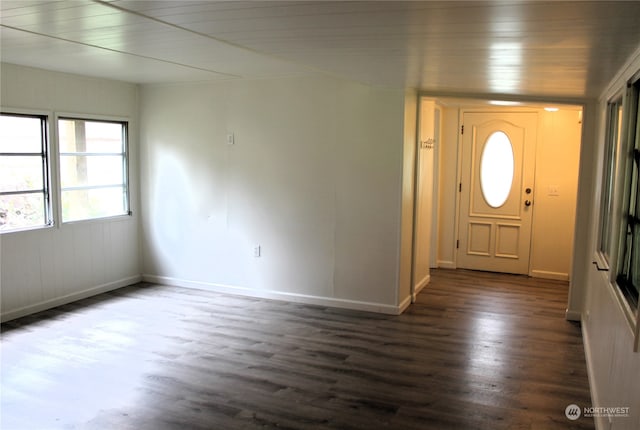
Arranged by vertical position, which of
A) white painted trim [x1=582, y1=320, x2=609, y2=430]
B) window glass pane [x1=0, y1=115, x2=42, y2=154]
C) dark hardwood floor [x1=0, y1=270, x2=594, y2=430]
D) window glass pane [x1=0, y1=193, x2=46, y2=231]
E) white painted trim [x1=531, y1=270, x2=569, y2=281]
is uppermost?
window glass pane [x1=0, y1=115, x2=42, y2=154]

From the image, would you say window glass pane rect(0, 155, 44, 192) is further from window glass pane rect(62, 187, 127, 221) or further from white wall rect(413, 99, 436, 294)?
white wall rect(413, 99, 436, 294)

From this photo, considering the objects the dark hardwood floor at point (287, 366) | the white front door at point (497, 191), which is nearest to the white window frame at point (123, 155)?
the dark hardwood floor at point (287, 366)

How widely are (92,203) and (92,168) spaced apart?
39 cm

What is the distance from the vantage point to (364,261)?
505 centimetres

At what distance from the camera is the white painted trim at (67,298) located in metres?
4.69

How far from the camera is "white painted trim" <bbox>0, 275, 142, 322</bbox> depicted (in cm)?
469

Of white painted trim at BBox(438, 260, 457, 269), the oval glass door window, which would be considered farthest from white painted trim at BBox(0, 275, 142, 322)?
the oval glass door window

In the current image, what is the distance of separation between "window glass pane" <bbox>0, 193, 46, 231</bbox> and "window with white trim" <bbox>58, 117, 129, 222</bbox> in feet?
0.83

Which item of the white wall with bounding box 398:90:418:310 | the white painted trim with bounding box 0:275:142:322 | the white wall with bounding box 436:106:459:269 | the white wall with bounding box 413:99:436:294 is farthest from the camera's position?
the white wall with bounding box 436:106:459:269

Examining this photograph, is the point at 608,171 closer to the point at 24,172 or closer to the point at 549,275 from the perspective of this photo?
the point at 549,275

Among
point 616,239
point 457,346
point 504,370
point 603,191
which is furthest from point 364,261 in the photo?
point 616,239

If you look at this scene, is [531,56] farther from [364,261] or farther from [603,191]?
[364,261]

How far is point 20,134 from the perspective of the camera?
470cm

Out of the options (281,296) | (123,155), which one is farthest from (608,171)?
(123,155)
